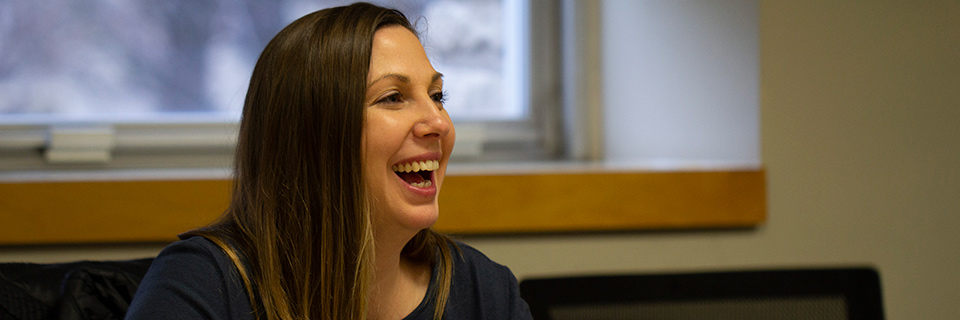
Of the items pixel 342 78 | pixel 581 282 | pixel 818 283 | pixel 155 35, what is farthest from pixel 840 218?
pixel 155 35

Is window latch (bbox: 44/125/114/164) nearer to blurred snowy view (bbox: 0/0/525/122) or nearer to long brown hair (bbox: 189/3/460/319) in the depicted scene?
blurred snowy view (bbox: 0/0/525/122)

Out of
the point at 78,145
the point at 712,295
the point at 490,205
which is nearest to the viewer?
the point at 712,295

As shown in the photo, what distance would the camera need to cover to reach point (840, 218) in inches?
58.7

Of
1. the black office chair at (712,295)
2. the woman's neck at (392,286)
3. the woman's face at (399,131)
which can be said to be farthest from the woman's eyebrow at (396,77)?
the black office chair at (712,295)

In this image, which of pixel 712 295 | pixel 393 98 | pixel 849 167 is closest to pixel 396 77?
pixel 393 98

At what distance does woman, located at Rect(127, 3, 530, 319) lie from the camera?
0.81m

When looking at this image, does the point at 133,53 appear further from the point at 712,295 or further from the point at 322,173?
the point at 712,295

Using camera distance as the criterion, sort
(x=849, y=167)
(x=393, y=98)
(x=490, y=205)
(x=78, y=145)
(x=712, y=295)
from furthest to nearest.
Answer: (x=78, y=145) < (x=849, y=167) < (x=490, y=205) < (x=712, y=295) < (x=393, y=98)

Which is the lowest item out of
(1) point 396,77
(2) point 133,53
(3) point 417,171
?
(3) point 417,171

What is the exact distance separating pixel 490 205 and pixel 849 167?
74 centimetres

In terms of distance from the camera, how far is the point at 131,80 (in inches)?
67.5

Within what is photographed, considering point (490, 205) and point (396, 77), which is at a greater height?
point (396, 77)

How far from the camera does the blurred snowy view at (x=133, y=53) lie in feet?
5.49

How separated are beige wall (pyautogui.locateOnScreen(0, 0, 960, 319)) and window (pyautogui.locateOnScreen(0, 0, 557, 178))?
1.71 feet
